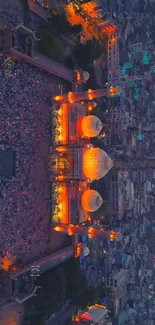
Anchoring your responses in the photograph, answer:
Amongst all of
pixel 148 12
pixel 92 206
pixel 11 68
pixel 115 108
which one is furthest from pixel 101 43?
pixel 92 206

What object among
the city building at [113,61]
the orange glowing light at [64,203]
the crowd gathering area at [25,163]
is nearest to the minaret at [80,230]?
the orange glowing light at [64,203]

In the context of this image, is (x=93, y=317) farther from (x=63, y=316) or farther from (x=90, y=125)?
(x=90, y=125)

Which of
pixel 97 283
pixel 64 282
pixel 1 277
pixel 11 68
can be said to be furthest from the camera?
pixel 97 283

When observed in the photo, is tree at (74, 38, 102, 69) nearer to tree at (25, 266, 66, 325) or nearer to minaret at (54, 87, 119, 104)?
minaret at (54, 87, 119, 104)

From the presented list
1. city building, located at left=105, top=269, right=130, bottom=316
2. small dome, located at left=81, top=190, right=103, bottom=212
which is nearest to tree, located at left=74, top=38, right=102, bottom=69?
small dome, located at left=81, top=190, right=103, bottom=212

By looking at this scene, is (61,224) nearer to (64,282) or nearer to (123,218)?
(64,282)

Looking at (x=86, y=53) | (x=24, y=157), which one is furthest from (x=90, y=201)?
(x=86, y=53)

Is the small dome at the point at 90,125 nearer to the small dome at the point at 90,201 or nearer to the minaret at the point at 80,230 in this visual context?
the small dome at the point at 90,201
